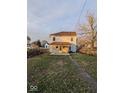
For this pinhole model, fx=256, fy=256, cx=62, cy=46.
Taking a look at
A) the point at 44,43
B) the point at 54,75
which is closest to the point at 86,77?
the point at 54,75

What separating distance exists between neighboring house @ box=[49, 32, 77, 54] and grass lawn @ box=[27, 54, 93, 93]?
0.04 metres

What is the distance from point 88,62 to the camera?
5.12 ft

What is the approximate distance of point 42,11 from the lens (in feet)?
5.13

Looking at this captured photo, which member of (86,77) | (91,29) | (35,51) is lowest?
(86,77)

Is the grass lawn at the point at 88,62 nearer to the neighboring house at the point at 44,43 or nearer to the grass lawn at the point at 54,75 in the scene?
the grass lawn at the point at 54,75

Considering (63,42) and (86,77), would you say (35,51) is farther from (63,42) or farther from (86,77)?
(86,77)

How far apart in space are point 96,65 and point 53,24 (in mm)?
361

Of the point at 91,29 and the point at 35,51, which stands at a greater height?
the point at 91,29

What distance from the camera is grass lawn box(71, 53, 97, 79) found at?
1.55 meters

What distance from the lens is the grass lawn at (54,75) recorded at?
154 cm

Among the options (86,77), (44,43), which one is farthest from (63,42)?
(86,77)

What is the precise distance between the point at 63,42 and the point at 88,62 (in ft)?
0.64
